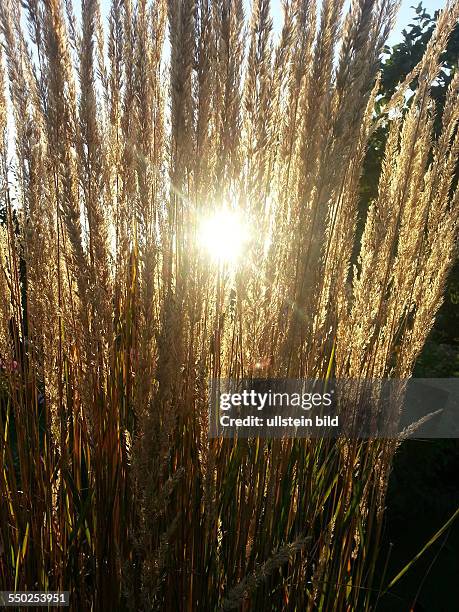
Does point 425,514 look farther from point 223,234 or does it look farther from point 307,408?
point 223,234

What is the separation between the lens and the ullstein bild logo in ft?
5.61

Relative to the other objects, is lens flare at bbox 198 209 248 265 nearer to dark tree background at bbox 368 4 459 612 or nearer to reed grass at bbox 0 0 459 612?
reed grass at bbox 0 0 459 612

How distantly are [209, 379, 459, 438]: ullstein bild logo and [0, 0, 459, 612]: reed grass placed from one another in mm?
53

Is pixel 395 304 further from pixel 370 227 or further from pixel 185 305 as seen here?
pixel 185 305

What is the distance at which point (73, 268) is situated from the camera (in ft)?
4.86

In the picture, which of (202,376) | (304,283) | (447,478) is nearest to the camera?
(202,376)

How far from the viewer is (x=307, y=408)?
71.6 inches

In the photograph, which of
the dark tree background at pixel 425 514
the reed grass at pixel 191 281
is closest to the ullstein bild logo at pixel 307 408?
the reed grass at pixel 191 281

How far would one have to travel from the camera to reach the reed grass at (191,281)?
1.45m

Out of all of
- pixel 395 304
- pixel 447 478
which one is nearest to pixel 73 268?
pixel 395 304

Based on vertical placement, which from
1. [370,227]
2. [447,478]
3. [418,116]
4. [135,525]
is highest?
[418,116]

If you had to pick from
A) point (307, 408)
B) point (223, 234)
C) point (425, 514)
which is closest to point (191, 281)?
point (223, 234)

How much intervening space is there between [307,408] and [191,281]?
1.85 feet

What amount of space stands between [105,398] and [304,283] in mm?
686
